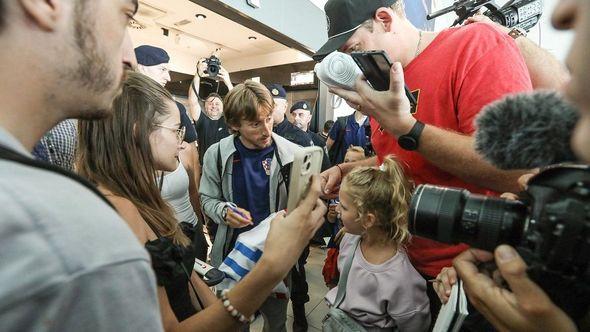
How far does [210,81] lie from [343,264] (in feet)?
11.1

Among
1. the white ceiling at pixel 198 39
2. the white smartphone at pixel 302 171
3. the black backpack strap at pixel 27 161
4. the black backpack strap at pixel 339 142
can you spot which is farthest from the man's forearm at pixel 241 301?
the white ceiling at pixel 198 39

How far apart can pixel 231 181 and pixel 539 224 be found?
5.31 feet

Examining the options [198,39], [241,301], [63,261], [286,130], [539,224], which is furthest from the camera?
[198,39]

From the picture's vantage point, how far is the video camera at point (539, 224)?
1.39 ft

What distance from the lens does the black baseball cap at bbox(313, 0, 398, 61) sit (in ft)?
3.96

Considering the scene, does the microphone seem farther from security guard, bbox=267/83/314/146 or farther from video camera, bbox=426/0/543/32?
security guard, bbox=267/83/314/146

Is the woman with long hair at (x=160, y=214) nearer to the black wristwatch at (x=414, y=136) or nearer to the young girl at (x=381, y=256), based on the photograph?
the black wristwatch at (x=414, y=136)

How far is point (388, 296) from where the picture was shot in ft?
4.16

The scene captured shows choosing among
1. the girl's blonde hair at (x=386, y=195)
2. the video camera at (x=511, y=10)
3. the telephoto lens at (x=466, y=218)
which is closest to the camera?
the telephoto lens at (x=466, y=218)

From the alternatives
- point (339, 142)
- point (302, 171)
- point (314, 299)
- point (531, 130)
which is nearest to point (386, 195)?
point (302, 171)

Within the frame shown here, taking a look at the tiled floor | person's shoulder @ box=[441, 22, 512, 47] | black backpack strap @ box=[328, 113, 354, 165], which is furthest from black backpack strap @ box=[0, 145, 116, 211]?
black backpack strap @ box=[328, 113, 354, 165]

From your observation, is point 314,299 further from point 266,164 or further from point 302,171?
point 302,171

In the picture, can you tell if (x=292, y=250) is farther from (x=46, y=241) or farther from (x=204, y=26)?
(x=204, y=26)

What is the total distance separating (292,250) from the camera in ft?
2.74
